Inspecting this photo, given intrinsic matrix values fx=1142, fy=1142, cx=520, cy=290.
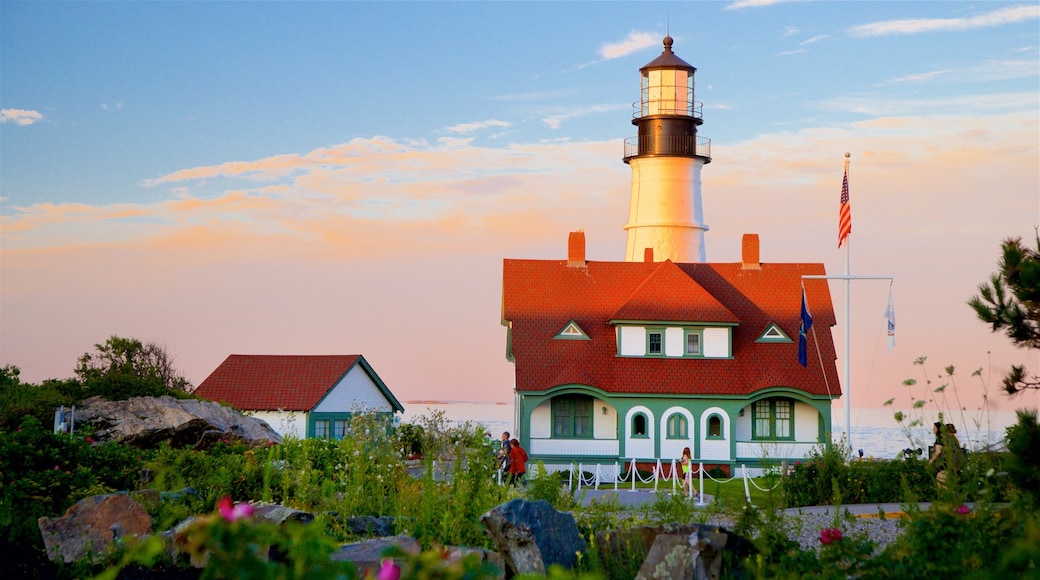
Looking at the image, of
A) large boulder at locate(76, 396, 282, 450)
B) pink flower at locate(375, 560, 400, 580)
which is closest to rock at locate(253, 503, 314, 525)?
pink flower at locate(375, 560, 400, 580)

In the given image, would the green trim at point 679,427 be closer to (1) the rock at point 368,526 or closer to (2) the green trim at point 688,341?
(2) the green trim at point 688,341

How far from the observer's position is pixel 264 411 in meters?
38.8

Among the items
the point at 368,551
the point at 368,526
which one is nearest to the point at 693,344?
the point at 368,526

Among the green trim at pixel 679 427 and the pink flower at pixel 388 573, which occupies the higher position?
the green trim at pixel 679 427

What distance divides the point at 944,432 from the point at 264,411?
27300 millimetres

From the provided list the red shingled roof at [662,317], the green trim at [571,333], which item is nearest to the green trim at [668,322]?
the red shingled roof at [662,317]

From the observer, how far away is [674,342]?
119 feet

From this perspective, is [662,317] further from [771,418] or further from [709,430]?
[771,418]

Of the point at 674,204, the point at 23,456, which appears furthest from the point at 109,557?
the point at 674,204

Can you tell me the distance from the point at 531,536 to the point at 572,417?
25.3 meters

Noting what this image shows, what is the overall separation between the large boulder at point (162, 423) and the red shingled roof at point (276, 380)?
11312 mm

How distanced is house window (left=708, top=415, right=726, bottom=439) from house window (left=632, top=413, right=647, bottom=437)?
79.4 inches

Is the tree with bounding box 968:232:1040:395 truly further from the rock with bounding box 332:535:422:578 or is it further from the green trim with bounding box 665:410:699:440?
the green trim with bounding box 665:410:699:440

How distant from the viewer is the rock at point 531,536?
1059 cm
